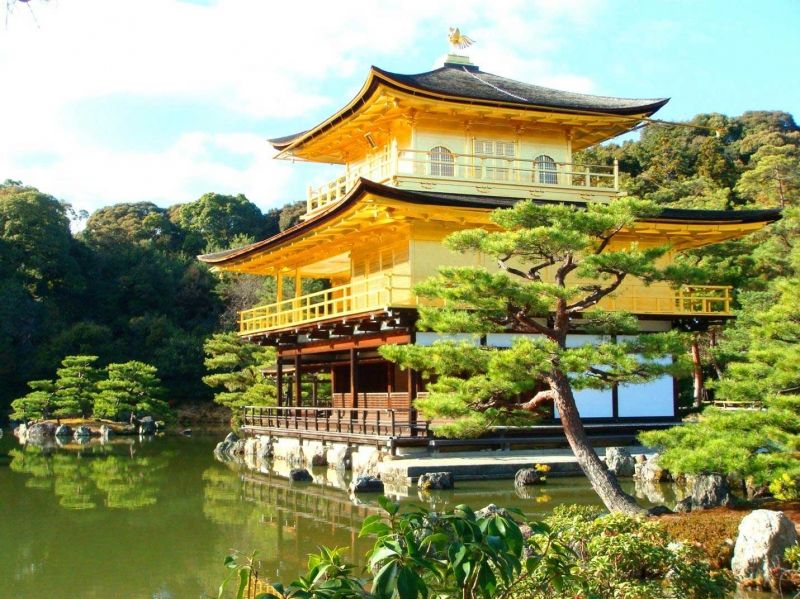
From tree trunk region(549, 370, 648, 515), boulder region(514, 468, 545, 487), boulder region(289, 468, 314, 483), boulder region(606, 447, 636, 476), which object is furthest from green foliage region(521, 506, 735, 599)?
boulder region(289, 468, 314, 483)

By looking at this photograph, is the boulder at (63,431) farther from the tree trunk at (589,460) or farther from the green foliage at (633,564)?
the green foliage at (633,564)

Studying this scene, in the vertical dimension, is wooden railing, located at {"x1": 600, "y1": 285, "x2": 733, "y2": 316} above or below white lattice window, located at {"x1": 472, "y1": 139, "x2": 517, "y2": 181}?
below

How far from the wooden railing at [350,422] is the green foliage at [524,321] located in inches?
235

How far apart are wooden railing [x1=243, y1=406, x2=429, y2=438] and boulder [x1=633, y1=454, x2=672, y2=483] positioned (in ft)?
13.0

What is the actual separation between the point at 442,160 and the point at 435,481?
805 cm

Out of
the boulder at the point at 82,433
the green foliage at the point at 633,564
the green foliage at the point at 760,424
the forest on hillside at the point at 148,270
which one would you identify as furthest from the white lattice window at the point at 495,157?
the boulder at the point at 82,433

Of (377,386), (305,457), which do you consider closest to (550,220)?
(305,457)

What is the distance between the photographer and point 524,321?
1162 cm

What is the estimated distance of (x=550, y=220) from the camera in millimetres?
11578

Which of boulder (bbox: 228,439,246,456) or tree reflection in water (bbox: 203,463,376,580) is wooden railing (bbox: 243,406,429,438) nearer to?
boulder (bbox: 228,439,246,456)

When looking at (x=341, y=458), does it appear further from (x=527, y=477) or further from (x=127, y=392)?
(x=127, y=392)

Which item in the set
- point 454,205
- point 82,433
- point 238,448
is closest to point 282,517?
point 454,205

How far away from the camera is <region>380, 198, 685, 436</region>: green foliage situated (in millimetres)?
10812

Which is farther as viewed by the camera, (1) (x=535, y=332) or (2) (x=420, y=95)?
(2) (x=420, y=95)
